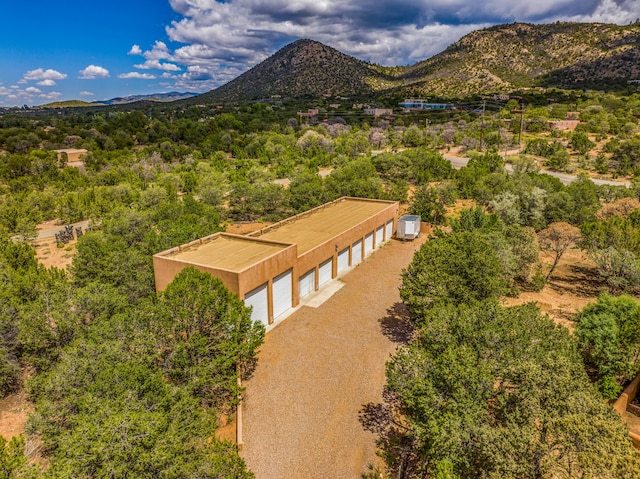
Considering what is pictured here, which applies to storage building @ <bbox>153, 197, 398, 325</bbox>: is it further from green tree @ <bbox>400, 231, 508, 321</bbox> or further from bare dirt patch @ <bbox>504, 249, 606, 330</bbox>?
bare dirt patch @ <bbox>504, 249, 606, 330</bbox>

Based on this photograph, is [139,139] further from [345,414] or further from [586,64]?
[586,64]

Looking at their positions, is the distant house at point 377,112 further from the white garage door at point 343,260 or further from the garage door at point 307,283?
the garage door at point 307,283

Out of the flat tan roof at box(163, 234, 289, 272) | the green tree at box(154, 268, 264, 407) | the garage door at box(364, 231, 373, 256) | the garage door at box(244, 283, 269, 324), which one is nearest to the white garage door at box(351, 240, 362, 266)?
the garage door at box(364, 231, 373, 256)

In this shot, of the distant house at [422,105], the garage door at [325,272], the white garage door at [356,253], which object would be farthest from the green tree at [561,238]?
the distant house at [422,105]

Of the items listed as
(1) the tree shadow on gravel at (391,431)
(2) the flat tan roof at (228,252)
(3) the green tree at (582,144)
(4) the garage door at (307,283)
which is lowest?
(1) the tree shadow on gravel at (391,431)

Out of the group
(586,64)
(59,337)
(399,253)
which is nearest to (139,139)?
(399,253)

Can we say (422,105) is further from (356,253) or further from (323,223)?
(356,253)
